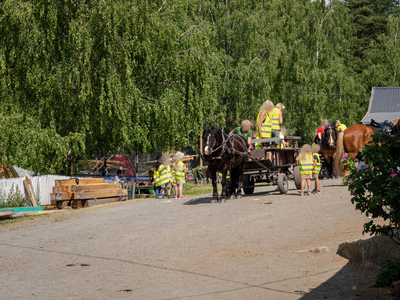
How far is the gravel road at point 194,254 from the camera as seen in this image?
23.6 ft

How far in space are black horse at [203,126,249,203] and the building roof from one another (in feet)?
78.1

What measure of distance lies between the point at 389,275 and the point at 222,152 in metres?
10.1

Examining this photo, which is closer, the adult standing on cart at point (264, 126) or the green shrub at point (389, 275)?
the green shrub at point (389, 275)

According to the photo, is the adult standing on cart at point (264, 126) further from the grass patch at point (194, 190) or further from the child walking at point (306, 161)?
the grass patch at point (194, 190)

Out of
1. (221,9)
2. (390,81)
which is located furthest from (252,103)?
(390,81)

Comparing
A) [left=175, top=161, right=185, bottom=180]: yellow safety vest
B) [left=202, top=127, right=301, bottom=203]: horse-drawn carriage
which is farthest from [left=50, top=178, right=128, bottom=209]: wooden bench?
[left=202, top=127, right=301, bottom=203]: horse-drawn carriage

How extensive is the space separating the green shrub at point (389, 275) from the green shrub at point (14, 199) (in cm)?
1644

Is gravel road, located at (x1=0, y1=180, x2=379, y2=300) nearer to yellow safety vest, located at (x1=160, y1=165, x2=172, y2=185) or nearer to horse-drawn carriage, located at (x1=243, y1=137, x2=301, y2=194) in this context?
horse-drawn carriage, located at (x1=243, y1=137, x2=301, y2=194)

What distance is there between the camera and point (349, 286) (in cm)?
697

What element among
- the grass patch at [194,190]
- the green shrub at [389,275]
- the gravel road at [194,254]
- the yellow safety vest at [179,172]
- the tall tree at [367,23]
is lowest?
the grass patch at [194,190]

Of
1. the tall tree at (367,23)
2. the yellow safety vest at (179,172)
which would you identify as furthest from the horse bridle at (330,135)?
the tall tree at (367,23)

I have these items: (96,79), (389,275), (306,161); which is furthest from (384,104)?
(389,275)

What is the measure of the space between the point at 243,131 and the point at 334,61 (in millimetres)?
39765

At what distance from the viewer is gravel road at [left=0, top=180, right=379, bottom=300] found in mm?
7203
